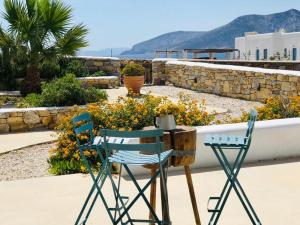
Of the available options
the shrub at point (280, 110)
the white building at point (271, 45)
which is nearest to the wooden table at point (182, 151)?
the shrub at point (280, 110)

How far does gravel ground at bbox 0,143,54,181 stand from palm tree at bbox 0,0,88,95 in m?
5.75

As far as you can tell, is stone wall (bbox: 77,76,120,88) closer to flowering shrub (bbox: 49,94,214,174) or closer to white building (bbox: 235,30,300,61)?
flowering shrub (bbox: 49,94,214,174)

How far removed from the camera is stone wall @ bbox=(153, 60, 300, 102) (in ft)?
37.9

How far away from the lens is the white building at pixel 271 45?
38.2 m

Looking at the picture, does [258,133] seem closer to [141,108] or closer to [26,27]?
[141,108]

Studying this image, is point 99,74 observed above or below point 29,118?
above

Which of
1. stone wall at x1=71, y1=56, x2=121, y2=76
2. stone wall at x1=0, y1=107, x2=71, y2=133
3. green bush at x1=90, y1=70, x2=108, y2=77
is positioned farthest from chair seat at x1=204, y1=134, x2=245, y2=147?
stone wall at x1=71, y1=56, x2=121, y2=76

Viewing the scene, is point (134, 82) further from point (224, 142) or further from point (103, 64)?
point (224, 142)

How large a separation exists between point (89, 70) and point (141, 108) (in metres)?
10.8

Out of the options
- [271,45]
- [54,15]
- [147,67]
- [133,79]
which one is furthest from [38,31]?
[271,45]

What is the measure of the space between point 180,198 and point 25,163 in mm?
3018

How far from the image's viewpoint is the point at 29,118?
963 centimetres

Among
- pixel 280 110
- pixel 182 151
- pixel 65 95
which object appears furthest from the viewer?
pixel 65 95

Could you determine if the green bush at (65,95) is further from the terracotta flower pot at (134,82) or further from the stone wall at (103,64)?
the stone wall at (103,64)
